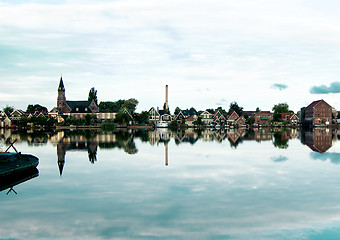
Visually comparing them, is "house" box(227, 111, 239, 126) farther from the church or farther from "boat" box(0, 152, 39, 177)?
"boat" box(0, 152, 39, 177)

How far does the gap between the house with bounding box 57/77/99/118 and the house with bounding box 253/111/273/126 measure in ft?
220

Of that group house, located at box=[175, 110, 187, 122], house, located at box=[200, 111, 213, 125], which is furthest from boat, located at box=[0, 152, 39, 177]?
house, located at box=[200, 111, 213, 125]

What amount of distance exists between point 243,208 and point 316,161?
1695 centimetres

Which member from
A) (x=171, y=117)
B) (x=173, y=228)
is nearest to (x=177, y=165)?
(x=173, y=228)

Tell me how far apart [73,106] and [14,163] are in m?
117

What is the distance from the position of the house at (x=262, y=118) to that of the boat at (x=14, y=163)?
411ft

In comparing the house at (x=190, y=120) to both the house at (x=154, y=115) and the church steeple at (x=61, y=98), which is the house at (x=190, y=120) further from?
the church steeple at (x=61, y=98)

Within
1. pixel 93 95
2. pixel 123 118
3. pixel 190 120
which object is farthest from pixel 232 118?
pixel 93 95

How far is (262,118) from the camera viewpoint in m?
140

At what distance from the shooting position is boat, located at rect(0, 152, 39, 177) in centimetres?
1966

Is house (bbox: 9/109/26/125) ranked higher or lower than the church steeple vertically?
lower

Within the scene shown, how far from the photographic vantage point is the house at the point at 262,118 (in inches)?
5482

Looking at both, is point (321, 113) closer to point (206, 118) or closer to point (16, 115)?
point (206, 118)

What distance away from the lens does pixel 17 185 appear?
1788cm
